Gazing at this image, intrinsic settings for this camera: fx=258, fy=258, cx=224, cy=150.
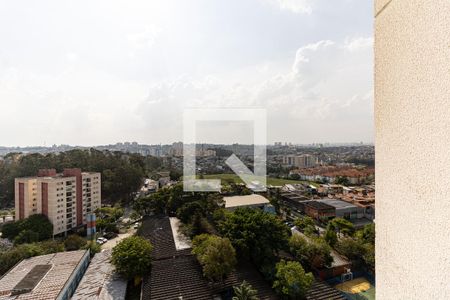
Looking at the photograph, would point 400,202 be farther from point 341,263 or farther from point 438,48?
point 341,263

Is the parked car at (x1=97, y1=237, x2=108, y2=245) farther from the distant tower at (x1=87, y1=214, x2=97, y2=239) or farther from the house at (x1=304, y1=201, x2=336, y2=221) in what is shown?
the house at (x1=304, y1=201, x2=336, y2=221)

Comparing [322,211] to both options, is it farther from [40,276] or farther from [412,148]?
[412,148]

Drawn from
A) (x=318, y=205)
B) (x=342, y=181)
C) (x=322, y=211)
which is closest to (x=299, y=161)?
(x=342, y=181)

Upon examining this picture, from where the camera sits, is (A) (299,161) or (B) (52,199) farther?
(A) (299,161)

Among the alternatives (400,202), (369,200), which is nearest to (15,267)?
(400,202)

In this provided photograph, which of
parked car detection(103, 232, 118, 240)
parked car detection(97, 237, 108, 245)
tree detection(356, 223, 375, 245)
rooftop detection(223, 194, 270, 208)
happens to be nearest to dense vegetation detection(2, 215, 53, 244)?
parked car detection(97, 237, 108, 245)
